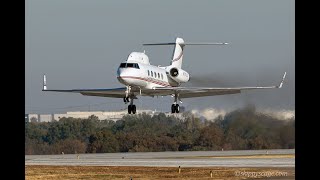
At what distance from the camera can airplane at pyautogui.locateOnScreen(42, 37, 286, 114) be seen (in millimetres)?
59094

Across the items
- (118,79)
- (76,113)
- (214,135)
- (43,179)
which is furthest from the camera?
(76,113)

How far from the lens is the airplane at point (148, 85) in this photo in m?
59.1

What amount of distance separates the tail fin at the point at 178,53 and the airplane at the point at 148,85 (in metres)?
7.35

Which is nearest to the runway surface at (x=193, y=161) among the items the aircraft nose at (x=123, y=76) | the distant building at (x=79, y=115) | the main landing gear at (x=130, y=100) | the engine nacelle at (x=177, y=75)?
the main landing gear at (x=130, y=100)

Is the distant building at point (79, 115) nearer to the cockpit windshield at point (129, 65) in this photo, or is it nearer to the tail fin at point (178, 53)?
the tail fin at point (178, 53)

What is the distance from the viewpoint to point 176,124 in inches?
3787

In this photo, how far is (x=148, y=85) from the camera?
2425 inches

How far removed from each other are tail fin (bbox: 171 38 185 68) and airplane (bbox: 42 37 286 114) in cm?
735
